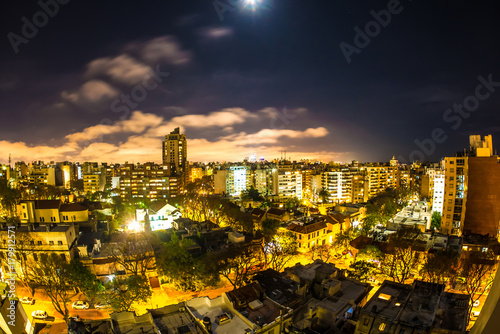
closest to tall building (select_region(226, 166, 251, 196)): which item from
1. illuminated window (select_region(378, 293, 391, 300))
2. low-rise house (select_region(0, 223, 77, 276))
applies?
low-rise house (select_region(0, 223, 77, 276))

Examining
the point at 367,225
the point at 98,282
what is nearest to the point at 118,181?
the point at 98,282

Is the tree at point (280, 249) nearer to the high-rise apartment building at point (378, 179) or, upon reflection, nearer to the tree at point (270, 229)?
the tree at point (270, 229)

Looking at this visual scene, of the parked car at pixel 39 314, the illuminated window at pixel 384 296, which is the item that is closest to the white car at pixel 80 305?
the parked car at pixel 39 314

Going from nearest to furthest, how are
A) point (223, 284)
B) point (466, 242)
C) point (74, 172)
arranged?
point (223, 284)
point (466, 242)
point (74, 172)

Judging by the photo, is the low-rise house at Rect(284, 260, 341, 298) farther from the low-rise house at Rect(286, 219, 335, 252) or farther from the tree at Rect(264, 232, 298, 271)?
the low-rise house at Rect(286, 219, 335, 252)

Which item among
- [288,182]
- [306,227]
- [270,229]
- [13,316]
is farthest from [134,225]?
[288,182]

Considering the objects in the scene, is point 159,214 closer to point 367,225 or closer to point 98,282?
point 98,282
